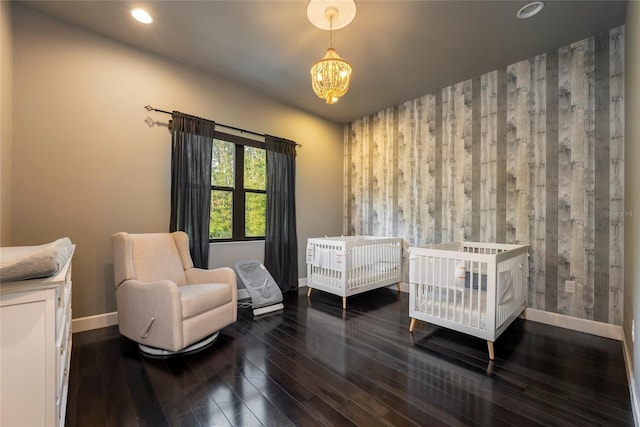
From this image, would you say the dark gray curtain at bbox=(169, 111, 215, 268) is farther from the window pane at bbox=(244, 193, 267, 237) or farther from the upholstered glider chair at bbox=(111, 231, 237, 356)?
the window pane at bbox=(244, 193, 267, 237)

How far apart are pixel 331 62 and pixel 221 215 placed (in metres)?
2.19

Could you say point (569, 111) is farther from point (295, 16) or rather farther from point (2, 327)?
point (2, 327)

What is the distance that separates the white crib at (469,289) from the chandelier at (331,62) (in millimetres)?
1546

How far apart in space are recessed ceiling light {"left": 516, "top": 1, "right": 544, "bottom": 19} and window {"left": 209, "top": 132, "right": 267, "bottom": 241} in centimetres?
287

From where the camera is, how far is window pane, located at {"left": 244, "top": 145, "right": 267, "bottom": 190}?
3.56m

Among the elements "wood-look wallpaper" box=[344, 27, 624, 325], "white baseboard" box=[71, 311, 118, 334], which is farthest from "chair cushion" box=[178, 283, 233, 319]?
"wood-look wallpaper" box=[344, 27, 624, 325]

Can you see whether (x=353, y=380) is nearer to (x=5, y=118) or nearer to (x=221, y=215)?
(x=221, y=215)

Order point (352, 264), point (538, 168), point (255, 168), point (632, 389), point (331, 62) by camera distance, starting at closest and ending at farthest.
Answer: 1. point (632, 389)
2. point (331, 62)
3. point (538, 168)
4. point (352, 264)
5. point (255, 168)

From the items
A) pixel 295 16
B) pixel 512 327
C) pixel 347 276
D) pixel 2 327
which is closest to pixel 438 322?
pixel 512 327

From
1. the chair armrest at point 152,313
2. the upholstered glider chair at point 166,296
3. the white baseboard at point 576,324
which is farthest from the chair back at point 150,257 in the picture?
the white baseboard at point 576,324

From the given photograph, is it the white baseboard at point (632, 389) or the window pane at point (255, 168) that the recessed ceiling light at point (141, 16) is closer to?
the window pane at point (255, 168)

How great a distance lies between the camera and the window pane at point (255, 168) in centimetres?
356

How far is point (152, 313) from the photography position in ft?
6.59

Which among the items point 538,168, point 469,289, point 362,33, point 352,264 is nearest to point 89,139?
point 362,33
